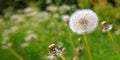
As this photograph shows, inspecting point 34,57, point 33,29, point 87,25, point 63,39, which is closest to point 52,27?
point 33,29

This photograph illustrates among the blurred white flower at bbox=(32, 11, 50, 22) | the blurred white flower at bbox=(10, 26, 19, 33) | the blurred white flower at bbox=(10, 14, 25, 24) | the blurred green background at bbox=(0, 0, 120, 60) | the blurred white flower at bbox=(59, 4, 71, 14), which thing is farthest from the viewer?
the blurred white flower at bbox=(10, 14, 25, 24)

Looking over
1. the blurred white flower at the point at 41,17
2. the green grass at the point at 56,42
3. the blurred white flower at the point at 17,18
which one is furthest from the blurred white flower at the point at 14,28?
the blurred white flower at the point at 41,17

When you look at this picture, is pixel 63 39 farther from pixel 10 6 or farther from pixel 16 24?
pixel 10 6

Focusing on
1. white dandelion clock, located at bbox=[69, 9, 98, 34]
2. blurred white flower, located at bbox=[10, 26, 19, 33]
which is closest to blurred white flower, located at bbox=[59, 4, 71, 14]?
blurred white flower, located at bbox=[10, 26, 19, 33]

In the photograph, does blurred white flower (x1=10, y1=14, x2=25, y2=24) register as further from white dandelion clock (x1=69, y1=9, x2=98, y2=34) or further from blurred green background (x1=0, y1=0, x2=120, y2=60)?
white dandelion clock (x1=69, y1=9, x2=98, y2=34)

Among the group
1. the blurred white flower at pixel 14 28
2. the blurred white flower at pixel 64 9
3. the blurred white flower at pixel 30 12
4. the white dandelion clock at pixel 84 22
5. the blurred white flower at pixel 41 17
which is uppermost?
the blurred white flower at pixel 30 12

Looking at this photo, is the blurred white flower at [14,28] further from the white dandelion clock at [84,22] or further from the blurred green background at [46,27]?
Result: the white dandelion clock at [84,22]
